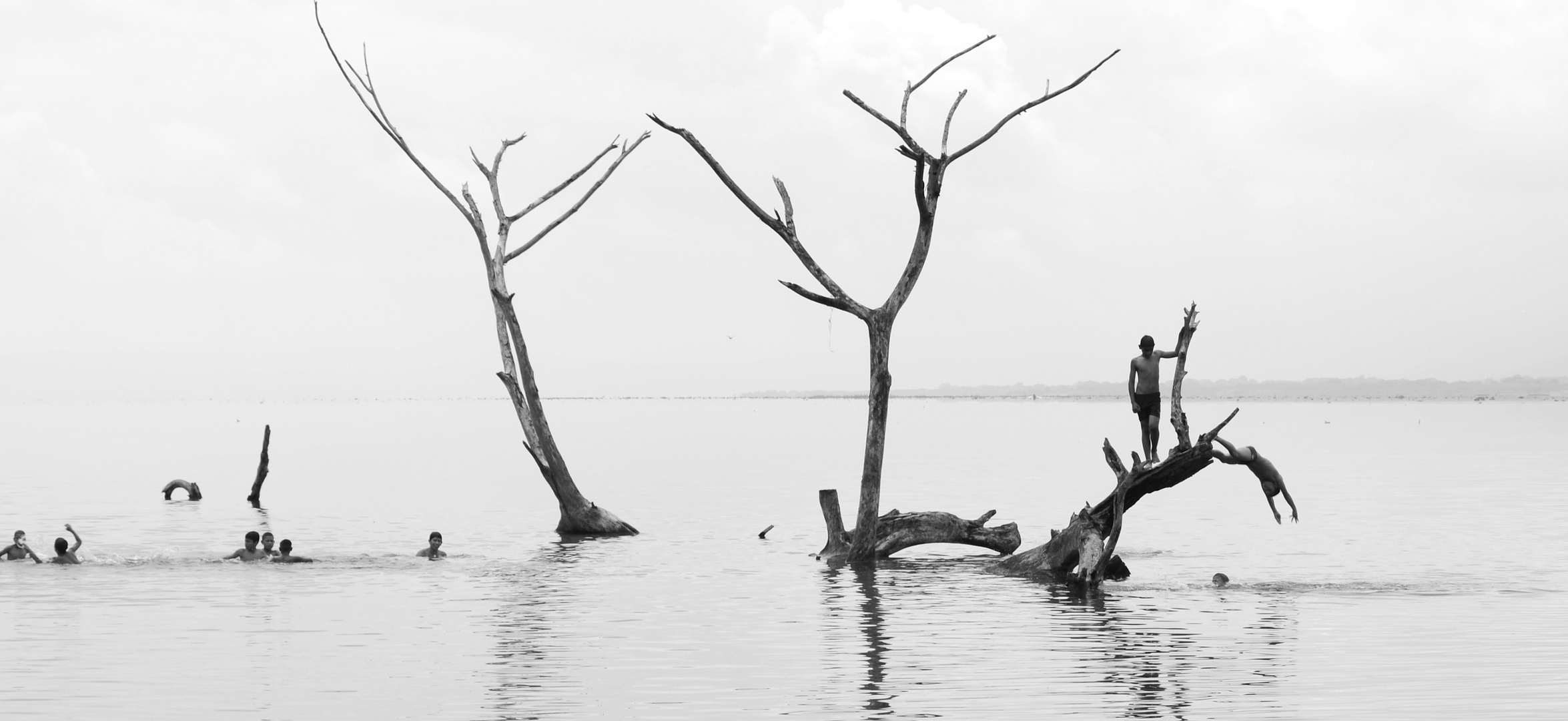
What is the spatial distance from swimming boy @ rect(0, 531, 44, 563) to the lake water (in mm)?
362

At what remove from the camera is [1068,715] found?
15.0 metres

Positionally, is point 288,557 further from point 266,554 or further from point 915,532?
point 915,532

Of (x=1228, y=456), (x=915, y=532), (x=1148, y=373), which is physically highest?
(x=1148, y=373)

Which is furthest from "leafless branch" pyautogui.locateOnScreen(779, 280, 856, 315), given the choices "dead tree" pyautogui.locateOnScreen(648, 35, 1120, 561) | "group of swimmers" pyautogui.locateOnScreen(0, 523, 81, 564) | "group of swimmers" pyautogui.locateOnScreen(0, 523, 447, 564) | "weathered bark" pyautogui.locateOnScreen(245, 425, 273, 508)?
"weathered bark" pyautogui.locateOnScreen(245, 425, 273, 508)

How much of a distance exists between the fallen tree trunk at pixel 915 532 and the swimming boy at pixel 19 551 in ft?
47.3

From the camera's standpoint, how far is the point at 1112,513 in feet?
82.7

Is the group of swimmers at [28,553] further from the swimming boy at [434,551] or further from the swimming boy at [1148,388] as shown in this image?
the swimming boy at [1148,388]

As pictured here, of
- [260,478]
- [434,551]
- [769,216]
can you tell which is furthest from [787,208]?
[260,478]

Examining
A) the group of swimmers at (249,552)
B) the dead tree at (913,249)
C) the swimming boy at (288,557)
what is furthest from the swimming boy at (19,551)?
the dead tree at (913,249)

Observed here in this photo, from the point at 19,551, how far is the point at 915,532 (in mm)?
16517

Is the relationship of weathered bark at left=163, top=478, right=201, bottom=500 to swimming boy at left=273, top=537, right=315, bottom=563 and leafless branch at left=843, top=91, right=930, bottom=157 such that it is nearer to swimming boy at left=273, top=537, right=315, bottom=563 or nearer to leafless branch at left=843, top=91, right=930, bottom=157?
swimming boy at left=273, top=537, right=315, bottom=563

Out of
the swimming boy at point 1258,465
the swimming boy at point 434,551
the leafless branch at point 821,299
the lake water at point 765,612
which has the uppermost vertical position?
the leafless branch at point 821,299

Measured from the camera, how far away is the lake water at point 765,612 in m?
16.1

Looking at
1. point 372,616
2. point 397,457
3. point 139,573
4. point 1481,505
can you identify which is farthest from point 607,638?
point 397,457
